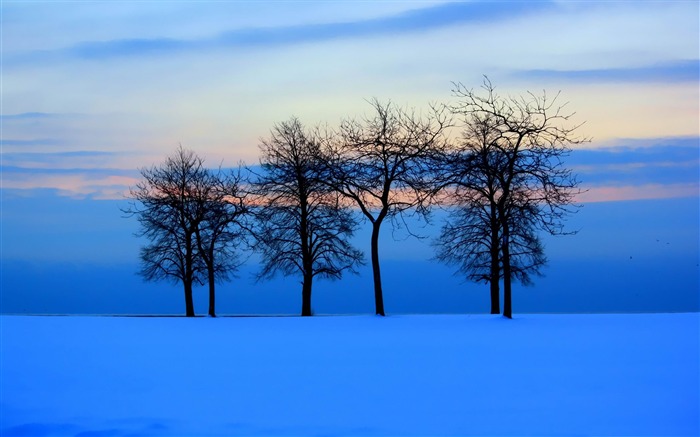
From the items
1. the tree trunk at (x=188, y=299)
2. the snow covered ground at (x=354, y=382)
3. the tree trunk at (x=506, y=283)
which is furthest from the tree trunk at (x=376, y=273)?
the tree trunk at (x=188, y=299)

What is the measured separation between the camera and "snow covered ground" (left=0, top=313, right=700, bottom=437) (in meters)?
8.85

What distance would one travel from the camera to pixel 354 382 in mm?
11203

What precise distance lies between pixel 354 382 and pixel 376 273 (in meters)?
14.4

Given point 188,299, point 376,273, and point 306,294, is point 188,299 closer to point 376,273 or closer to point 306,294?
point 306,294

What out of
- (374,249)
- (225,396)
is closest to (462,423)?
(225,396)

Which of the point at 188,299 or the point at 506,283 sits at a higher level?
the point at 506,283

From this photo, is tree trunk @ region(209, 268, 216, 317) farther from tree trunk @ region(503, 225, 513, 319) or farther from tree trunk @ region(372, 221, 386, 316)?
tree trunk @ region(503, 225, 513, 319)

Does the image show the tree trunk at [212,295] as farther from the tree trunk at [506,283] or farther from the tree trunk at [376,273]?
the tree trunk at [506,283]

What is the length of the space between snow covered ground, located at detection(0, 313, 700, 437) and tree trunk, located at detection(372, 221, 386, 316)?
7356 mm

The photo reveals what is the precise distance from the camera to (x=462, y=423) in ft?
29.1

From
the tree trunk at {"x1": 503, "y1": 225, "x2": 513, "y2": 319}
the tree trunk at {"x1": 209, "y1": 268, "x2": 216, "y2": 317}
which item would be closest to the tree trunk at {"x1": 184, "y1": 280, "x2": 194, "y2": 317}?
the tree trunk at {"x1": 209, "y1": 268, "x2": 216, "y2": 317}

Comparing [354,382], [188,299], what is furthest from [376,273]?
[354,382]

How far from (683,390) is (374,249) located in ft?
51.4

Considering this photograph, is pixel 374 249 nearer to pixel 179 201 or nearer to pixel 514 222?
pixel 514 222
